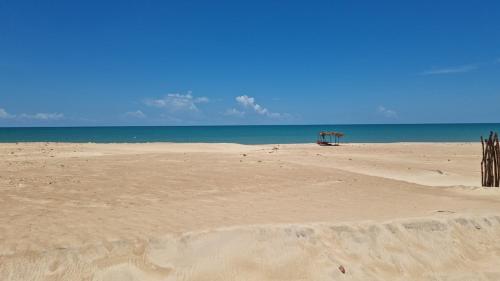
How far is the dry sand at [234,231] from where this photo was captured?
4816 millimetres

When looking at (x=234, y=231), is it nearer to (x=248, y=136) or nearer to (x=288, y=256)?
(x=288, y=256)

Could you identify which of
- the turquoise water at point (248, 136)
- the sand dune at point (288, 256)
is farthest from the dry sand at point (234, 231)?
the turquoise water at point (248, 136)

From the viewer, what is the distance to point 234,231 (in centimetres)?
559

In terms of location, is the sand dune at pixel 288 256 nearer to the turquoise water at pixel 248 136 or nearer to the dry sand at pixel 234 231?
the dry sand at pixel 234 231

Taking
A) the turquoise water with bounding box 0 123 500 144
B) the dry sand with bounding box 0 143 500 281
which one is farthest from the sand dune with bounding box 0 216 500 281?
the turquoise water with bounding box 0 123 500 144

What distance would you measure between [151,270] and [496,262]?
5516 mm

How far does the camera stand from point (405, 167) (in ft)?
59.6

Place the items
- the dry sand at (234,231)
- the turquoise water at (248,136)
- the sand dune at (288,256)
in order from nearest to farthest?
the sand dune at (288,256) < the dry sand at (234,231) < the turquoise water at (248,136)

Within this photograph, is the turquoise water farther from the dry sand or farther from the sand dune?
the sand dune

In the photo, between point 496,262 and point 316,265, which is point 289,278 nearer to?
point 316,265

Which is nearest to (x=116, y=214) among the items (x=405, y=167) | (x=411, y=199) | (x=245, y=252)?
(x=245, y=252)

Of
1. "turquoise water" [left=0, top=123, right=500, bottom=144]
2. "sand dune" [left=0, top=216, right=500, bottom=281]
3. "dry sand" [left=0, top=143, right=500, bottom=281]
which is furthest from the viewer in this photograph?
"turquoise water" [left=0, top=123, right=500, bottom=144]

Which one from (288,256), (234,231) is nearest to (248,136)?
(234,231)

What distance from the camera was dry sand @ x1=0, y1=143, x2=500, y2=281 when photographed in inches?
190
